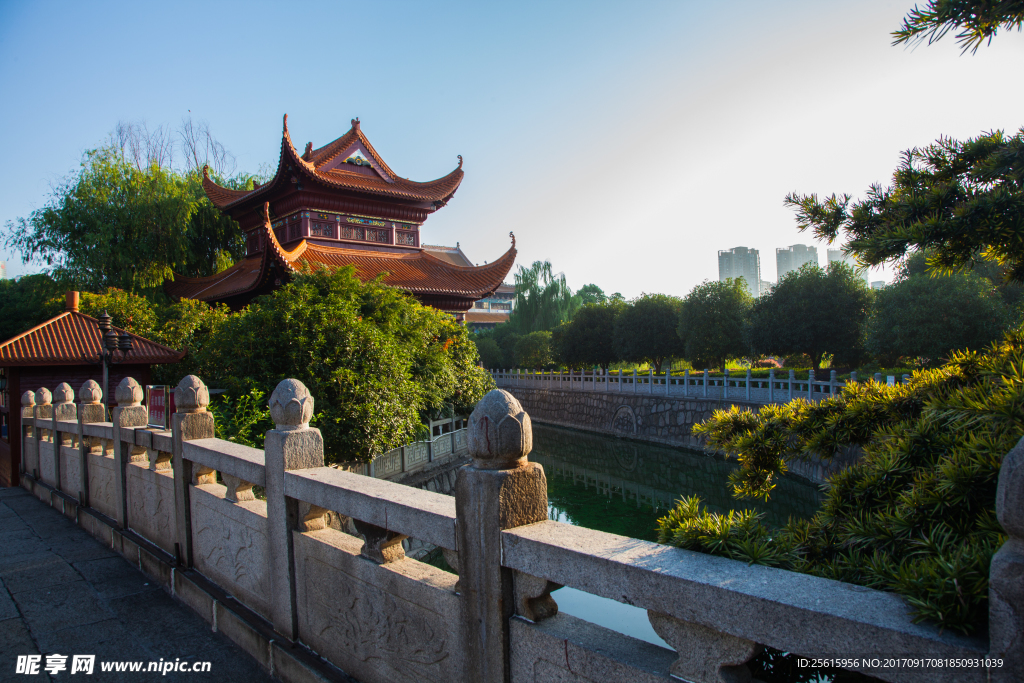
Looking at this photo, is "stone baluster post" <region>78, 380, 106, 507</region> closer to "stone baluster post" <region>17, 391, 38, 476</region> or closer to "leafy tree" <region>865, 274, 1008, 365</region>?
"stone baluster post" <region>17, 391, 38, 476</region>

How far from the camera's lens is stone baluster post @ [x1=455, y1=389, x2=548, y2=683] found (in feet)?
5.88

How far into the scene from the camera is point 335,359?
26.0 ft

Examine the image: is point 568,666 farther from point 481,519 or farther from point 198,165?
point 198,165

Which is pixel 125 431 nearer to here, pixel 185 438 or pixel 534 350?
pixel 185 438

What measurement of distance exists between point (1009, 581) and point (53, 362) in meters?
10.0

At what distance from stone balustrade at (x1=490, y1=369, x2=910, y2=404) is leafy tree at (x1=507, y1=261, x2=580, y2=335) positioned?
23.8ft

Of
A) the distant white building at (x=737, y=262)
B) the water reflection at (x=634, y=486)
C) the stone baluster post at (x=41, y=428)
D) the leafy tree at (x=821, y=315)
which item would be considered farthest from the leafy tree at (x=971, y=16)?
the distant white building at (x=737, y=262)

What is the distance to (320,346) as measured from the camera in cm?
795

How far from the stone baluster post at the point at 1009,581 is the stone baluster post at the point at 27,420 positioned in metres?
9.25

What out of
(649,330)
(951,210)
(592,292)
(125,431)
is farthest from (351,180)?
(592,292)

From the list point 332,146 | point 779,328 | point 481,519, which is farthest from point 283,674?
point 779,328

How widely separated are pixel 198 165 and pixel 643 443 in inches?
779

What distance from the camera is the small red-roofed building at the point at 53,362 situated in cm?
802

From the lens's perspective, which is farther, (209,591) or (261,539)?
(209,591)
